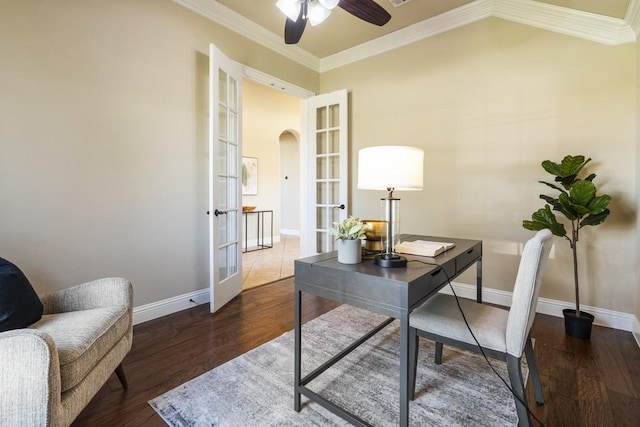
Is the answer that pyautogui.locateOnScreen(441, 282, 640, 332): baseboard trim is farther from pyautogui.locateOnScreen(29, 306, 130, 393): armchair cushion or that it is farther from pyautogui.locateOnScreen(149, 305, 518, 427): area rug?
pyautogui.locateOnScreen(29, 306, 130, 393): armchair cushion

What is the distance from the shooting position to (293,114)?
6.64 m

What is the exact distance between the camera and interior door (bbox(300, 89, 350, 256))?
3863mm

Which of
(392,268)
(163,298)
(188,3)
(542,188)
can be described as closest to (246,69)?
(188,3)

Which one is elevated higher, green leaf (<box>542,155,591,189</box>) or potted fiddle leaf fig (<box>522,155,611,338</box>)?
green leaf (<box>542,155,591,189</box>)

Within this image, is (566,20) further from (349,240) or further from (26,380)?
(26,380)

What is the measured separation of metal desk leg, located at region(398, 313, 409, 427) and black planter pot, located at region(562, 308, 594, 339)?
1932mm

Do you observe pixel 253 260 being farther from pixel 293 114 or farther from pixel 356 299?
pixel 356 299

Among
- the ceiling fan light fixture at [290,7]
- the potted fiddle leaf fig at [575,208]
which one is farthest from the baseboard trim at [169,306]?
the potted fiddle leaf fig at [575,208]

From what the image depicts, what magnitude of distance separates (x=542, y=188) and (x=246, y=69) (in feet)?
10.2

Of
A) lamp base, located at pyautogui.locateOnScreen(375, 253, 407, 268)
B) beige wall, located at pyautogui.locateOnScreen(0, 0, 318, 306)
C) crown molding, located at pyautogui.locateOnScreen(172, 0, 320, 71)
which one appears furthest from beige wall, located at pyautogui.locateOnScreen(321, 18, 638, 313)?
beige wall, located at pyautogui.locateOnScreen(0, 0, 318, 306)

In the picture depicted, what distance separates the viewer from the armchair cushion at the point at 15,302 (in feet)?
4.20

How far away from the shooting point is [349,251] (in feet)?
4.76

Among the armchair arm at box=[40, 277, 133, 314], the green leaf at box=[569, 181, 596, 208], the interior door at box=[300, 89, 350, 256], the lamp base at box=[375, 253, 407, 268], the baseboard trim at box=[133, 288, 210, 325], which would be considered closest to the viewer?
the lamp base at box=[375, 253, 407, 268]

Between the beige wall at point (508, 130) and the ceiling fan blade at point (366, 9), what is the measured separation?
134cm
